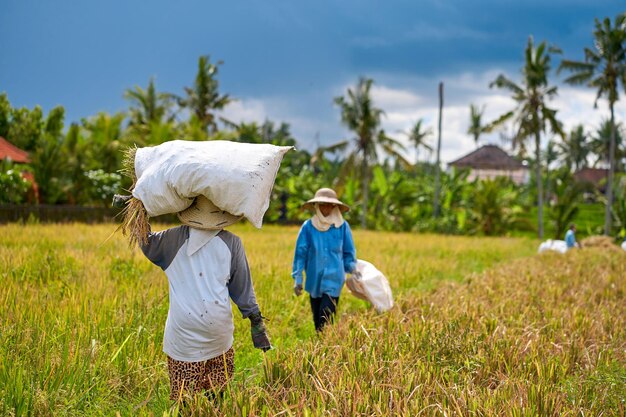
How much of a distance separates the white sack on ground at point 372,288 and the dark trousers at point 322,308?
26cm

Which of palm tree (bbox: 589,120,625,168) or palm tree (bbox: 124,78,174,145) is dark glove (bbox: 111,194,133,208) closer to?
palm tree (bbox: 124,78,174,145)

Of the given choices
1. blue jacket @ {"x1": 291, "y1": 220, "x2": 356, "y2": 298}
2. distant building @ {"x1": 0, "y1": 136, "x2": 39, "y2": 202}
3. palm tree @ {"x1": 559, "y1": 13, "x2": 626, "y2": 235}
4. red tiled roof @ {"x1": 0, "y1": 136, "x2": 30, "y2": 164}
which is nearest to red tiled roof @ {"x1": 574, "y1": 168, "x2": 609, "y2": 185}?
palm tree @ {"x1": 559, "y1": 13, "x2": 626, "y2": 235}

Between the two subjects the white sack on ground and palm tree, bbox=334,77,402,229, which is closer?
the white sack on ground

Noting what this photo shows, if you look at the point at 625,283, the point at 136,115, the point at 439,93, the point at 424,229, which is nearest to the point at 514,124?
the point at 439,93

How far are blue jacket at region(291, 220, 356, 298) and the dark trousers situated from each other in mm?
55

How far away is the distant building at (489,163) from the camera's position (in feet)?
154

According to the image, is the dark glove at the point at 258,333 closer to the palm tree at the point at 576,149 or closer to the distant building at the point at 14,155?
the distant building at the point at 14,155

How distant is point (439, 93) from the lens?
26.5 meters

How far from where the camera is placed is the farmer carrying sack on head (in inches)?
98.0

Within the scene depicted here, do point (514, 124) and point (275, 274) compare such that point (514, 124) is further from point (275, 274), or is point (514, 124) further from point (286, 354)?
point (286, 354)

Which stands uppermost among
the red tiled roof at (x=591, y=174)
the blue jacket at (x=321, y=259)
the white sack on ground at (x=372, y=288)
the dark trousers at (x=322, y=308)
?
the red tiled roof at (x=591, y=174)

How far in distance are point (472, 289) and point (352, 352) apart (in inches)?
141

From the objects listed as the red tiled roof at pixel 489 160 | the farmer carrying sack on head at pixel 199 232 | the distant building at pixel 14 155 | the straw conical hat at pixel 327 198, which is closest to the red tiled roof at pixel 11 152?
the distant building at pixel 14 155

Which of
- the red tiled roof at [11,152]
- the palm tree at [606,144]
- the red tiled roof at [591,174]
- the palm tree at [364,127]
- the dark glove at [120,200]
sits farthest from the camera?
the red tiled roof at [591,174]
